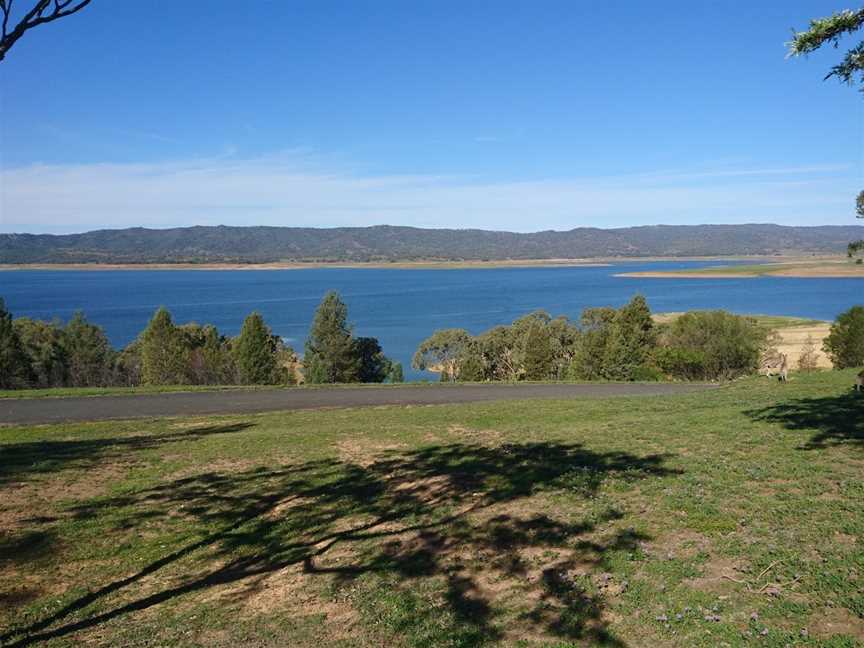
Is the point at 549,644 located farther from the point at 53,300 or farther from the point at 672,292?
the point at 53,300

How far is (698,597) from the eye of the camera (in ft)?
18.0

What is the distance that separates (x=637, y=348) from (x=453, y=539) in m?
34.6

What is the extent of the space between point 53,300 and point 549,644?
174 metres

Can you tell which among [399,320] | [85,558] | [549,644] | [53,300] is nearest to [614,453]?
[549,644]

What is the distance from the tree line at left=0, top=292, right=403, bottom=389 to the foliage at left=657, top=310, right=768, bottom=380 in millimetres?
20426

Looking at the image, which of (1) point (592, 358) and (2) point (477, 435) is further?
(1) point (592, 358)

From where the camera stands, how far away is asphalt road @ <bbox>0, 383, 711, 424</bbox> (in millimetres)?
18375

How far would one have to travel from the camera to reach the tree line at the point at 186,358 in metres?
42.7

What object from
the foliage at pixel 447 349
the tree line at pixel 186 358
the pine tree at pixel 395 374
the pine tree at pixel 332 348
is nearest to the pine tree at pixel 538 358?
the pine tree at pixel 395 374

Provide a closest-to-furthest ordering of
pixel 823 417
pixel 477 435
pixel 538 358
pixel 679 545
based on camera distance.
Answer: pixel 679 545
pixel 823 417
pixel 477 435
pixel 538 358

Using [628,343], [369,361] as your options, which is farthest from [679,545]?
[369,361]

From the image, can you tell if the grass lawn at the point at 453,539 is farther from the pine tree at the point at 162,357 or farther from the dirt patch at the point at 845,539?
the pine tree at the point at 162,357

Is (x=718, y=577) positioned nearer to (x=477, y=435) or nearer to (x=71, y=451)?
(x=477, y=435)

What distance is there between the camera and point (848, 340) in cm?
3591
